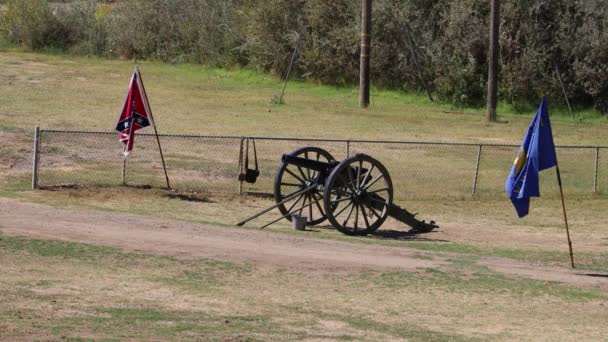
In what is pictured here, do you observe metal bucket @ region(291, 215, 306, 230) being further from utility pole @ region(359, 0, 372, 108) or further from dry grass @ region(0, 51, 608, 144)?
utility pole @ region(359, 0, 372, 108)

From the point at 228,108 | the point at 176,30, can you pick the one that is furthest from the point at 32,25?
the point at 228,108

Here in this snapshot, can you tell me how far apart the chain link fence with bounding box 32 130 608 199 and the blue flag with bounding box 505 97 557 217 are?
679 cm

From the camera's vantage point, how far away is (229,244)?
56.0ft

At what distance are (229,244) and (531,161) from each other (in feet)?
15.9

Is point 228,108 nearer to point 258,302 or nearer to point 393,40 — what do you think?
point 393,40

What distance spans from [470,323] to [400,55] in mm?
31404

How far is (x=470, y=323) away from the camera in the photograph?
1309 cm

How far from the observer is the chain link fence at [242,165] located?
77.9 feet

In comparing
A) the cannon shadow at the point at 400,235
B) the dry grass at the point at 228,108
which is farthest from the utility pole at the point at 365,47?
the cannon shadow at the point at 400,235

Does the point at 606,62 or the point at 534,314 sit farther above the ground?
the point at 606,62

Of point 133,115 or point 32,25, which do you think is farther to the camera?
point 32,25

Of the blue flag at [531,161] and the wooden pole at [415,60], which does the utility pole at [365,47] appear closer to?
the wooden pole at [415,60]

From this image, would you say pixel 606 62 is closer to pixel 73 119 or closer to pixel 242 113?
pixel 242 113

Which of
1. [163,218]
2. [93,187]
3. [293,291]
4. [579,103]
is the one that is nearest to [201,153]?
[93,187]
